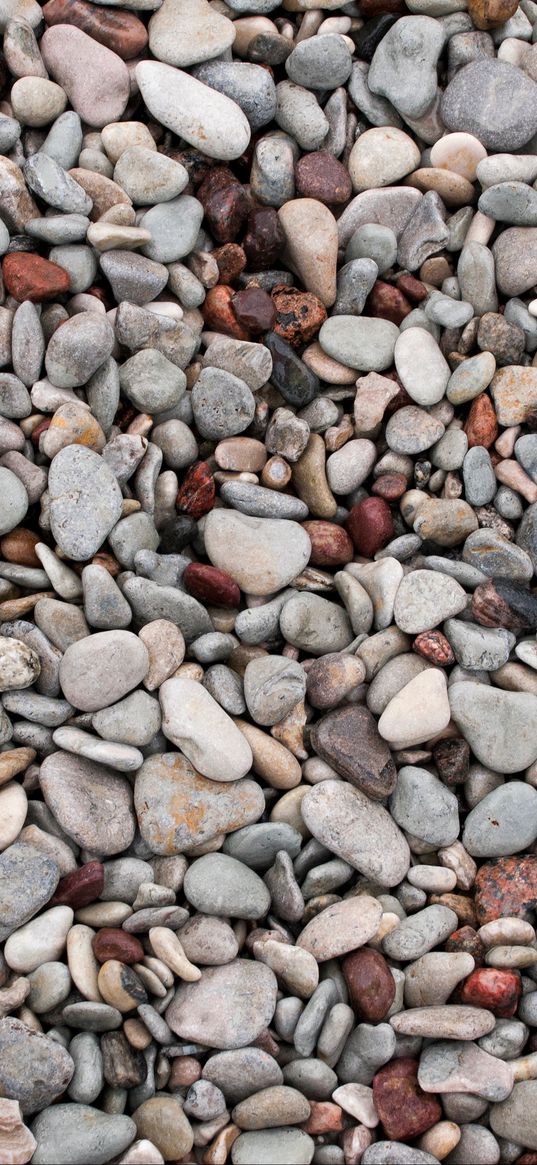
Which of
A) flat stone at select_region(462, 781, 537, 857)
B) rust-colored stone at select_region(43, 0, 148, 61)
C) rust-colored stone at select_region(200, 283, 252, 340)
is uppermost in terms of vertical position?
rust-colored stone at select_region(43, 0, 148, 61)

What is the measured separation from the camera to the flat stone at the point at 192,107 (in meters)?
2.47

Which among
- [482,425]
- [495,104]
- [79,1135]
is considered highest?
[495,104]

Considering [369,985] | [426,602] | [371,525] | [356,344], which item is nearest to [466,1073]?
[369,985]

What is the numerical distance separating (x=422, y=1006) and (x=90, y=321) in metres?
1.57

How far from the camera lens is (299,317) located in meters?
2.48

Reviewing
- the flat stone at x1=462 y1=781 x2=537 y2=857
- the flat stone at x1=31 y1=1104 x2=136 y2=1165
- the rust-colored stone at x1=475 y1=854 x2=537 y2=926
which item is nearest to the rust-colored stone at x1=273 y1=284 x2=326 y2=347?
the flat stone at x1=462 y1=781 x2=537 y2=857

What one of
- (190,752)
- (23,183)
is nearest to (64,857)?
(190,752)

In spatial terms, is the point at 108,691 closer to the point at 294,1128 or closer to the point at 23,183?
the point at 294,1128

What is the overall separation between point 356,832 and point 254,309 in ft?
4.04

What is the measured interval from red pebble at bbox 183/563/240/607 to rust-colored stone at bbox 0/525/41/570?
0.33 metres

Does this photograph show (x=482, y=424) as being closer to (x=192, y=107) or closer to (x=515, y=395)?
(x=515, y=395)

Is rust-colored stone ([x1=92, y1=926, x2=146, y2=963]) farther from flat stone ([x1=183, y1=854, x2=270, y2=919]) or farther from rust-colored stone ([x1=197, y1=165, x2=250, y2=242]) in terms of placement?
rust-colored stone ([x1=197, y1=165, x2=250, y2=242])

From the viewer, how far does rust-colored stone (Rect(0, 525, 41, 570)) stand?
2.21 m

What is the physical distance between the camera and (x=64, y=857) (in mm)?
1981
